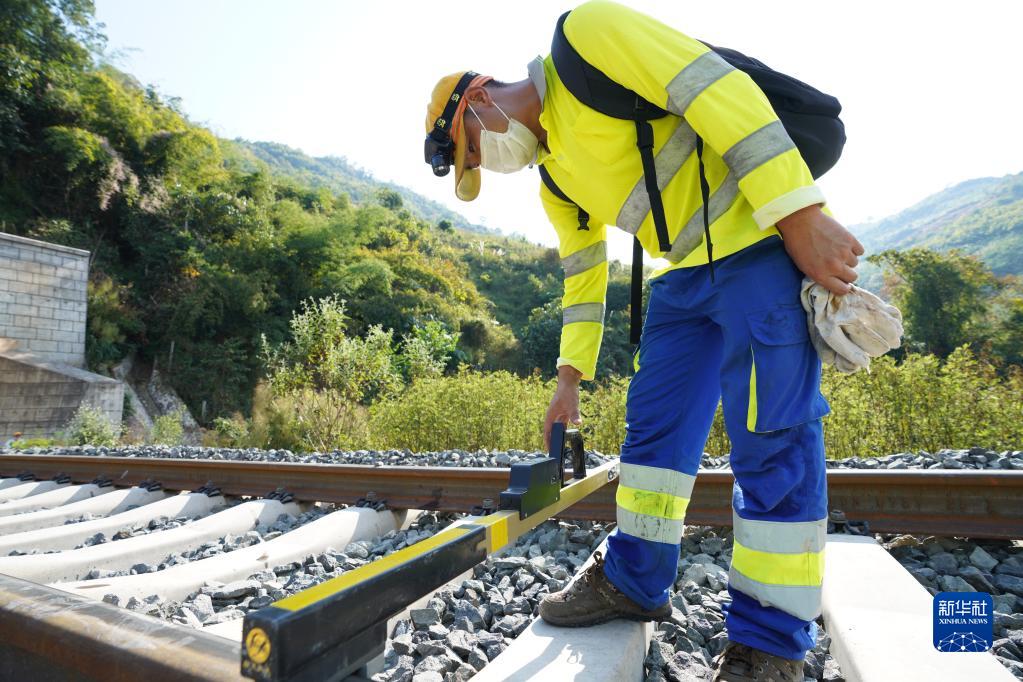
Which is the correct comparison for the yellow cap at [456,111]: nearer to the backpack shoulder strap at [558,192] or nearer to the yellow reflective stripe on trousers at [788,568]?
the backpack shoulder strap at [558,192]

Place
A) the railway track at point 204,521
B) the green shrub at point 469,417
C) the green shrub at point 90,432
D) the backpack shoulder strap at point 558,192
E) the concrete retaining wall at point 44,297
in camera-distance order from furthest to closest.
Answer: the concrete retaining wall at point 44,297, the green shrub at point 90,432, the green shrub at point 469,417, the backpack shoulder strap at point 558,192, the railway track at point 204,521

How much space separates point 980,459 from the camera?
10.8 feet

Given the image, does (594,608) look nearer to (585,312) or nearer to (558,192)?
(585,312)

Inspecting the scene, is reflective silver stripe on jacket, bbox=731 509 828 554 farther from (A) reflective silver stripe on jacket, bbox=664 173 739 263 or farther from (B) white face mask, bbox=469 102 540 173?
(B) white face mask, bbox=469 102 540 173

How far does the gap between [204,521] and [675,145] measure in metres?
3.22

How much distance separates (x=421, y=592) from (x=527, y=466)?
0.70 meters

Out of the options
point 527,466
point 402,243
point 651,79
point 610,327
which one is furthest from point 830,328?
point 402,243

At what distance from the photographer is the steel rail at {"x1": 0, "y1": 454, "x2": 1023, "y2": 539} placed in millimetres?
2574

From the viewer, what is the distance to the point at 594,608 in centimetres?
176

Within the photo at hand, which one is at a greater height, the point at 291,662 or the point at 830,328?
the point at 830,328

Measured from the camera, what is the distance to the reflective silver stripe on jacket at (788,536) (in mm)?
1389

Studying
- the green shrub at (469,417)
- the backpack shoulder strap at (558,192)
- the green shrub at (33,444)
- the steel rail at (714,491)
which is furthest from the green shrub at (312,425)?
the backpack shoulder strap at (558,192)

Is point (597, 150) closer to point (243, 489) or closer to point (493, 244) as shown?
point (243, 489)

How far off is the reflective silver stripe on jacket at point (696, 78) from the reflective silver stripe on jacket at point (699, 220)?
0.23 m
